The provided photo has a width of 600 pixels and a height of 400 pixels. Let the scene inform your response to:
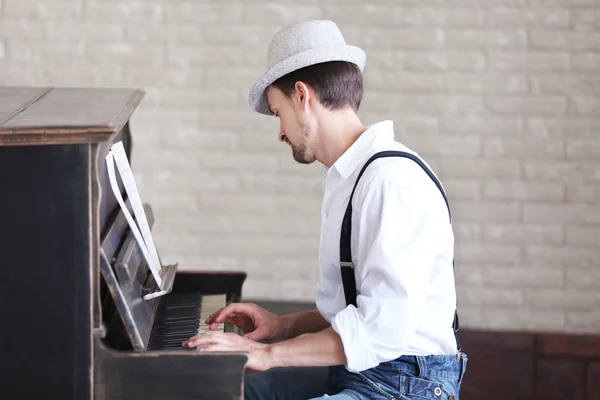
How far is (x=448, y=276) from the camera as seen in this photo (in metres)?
1.85

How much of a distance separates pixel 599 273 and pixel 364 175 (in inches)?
70.0

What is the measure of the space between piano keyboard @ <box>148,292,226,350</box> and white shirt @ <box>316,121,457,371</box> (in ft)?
1.22

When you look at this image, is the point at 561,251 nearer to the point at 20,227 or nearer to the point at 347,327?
the point at 347,327

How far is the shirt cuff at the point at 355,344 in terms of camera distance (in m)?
1.71

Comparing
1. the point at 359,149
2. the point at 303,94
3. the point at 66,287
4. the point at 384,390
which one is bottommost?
the point at 384,390

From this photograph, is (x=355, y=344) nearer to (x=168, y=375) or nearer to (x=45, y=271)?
(x=168, y=375)

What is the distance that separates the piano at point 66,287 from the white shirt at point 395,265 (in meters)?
0.26

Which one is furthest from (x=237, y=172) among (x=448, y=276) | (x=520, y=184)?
(x=448, y=276)

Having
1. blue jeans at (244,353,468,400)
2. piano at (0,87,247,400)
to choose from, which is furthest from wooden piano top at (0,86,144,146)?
blue jeans at (244,353,468,400)

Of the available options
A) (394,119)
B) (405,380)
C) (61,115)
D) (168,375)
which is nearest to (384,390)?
(405,380)

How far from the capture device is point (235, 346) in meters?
1.75

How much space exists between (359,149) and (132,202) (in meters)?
0.53

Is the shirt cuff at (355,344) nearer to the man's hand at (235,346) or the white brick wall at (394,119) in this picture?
the man's hand at (235,346)

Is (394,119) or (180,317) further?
(394,119)
